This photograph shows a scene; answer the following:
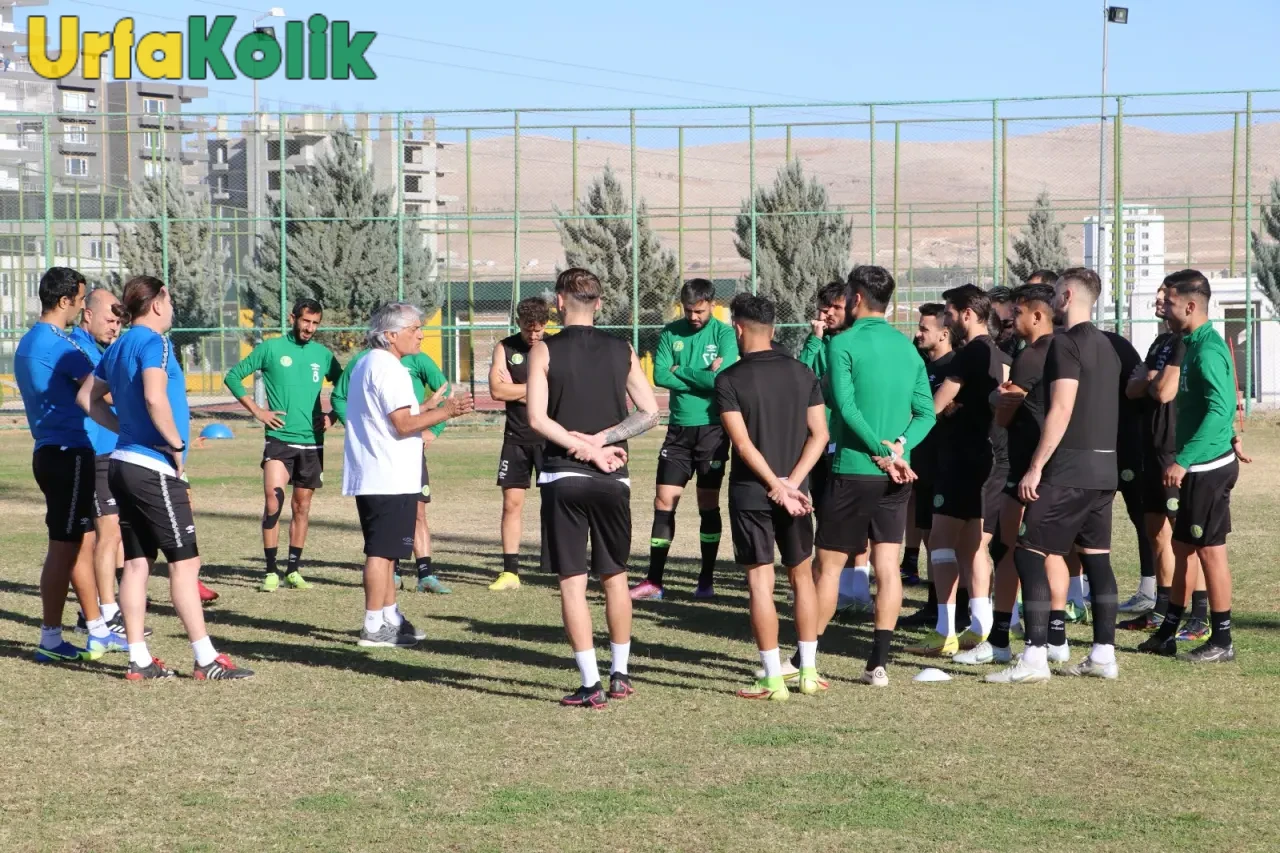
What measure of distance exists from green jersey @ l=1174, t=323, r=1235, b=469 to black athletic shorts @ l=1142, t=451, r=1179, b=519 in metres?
0.53

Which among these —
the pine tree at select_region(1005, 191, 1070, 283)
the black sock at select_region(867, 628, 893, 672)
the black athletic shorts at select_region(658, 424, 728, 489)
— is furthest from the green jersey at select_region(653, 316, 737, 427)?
the pine tree at select_region(1005, 191, 1070, 283)

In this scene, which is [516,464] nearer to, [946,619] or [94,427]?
[94,427]

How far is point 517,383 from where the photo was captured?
1023 centimetres

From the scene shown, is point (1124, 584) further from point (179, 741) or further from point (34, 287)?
point (34, 287)

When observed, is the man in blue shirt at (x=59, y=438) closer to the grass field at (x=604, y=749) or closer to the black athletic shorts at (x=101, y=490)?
the black athletic shorts at (x=101, y=490)

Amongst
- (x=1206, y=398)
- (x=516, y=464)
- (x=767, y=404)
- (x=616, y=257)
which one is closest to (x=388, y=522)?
(x=767, y=404)

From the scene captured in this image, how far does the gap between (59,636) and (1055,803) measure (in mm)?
5148

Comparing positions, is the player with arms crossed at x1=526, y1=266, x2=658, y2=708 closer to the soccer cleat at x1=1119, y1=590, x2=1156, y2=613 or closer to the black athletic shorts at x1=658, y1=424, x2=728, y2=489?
the black athletic shorts at x1=658, y1=424, x2=728, y2=489

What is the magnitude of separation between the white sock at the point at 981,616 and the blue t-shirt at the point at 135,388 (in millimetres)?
4019

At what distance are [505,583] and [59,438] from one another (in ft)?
11.0

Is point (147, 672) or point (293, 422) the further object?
point (293, 422)

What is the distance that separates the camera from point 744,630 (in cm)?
886

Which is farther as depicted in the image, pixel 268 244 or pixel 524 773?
pixel 268 244

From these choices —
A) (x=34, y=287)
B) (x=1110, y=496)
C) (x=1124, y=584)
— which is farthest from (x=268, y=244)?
(x=1110, y=496)
